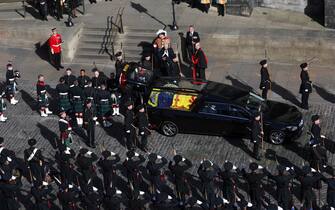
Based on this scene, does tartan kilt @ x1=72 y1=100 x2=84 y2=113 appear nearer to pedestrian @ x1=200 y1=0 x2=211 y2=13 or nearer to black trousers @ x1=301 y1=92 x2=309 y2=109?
black trousers @ x1=301 y1=92 x2=309 y2=109

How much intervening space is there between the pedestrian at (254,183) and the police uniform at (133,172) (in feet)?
8.90

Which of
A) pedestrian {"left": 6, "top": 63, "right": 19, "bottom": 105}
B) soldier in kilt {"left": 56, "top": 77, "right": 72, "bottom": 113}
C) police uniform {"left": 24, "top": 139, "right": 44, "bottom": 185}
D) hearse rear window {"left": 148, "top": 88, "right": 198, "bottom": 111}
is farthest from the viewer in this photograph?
pedestrian {"left": 6, "top": 63, "right": 19, "bottom": 105}

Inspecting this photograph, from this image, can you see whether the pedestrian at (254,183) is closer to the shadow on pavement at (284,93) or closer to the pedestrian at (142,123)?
the pedestrian at (142,123)

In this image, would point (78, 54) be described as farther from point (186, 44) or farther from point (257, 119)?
point (257, 119)

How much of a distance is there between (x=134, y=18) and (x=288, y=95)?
7.77 m

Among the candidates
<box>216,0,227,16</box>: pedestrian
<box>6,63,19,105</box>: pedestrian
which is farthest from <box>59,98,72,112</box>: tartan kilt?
<box>216,0,227,16</box>: pedestrian

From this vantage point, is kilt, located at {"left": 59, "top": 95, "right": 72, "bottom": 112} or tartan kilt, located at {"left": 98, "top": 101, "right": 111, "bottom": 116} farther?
kilt, located at {"left": 59, "top": 95, "right": 72, "bottom": 112}

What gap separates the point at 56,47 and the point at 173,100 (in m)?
6.85

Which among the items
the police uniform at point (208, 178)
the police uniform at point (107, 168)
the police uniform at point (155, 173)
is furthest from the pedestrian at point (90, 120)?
the police uniform at point (208, 178)

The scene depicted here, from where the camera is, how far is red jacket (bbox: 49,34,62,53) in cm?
2627

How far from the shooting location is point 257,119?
64.3 feet

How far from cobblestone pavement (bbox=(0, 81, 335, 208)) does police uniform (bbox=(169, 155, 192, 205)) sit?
4.34 ft

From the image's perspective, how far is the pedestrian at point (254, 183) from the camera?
17516 millimetres

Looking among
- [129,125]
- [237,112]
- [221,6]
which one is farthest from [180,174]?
[221,6]
